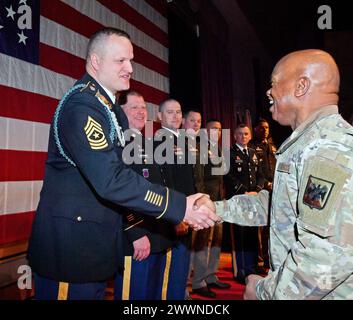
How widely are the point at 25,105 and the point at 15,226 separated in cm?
87

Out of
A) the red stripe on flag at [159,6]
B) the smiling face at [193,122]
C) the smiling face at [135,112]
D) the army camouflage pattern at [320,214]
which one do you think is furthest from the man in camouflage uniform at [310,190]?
the red stripe on flag at [159,6]

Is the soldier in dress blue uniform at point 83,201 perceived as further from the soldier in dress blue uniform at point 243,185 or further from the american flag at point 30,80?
the soldier in dress blue uniform at point 243,185

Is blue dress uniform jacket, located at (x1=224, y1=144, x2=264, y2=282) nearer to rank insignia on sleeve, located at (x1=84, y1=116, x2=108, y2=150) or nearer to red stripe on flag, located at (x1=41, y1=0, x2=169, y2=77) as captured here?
red stripe on flag, located at (x1=41, y1=0, x2=169, y2=77)

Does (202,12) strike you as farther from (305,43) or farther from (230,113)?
(305,43)

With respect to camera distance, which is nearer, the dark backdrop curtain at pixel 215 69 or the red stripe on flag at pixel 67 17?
the red stripe on flag at pixel 67 17

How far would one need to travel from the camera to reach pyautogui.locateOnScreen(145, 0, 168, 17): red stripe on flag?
15.9ft

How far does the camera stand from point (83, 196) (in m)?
1.50

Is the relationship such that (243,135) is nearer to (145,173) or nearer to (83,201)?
(145,173)

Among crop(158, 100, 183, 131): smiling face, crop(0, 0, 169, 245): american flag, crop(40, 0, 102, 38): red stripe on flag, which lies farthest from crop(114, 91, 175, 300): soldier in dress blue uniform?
crop(40, 0, 102, 38): red stripe on flag

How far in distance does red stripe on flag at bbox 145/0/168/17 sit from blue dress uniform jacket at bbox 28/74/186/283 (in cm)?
371

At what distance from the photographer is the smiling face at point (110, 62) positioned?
1662 mm

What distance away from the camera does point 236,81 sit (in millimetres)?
8375

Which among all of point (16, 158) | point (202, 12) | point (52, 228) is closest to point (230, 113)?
point (202, 12)

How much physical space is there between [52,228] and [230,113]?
6.11 meters
